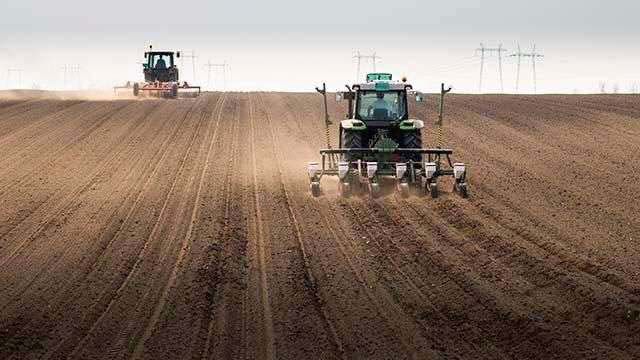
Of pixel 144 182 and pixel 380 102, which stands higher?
pixel 380 102

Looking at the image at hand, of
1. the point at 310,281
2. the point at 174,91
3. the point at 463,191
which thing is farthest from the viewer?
the point at 174,91

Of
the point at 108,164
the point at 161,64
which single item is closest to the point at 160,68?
the point at 161,64

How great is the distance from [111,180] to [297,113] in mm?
17040

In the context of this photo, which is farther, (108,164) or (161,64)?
(161,64)

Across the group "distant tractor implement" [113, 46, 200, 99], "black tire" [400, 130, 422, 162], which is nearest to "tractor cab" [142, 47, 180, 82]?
"distant tractor implement" [113, 46, 200, 99]

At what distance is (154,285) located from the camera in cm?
1070

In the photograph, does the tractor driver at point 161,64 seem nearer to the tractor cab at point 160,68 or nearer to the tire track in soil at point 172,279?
the tractor cab at point 160,68

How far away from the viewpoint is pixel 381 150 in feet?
57.8

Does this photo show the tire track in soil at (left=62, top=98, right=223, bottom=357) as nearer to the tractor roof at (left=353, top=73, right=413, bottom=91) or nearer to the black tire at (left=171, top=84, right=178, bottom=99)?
the tractor roof at (left=353, top=73, right=413, bottom=91)

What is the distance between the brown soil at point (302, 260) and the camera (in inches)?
338

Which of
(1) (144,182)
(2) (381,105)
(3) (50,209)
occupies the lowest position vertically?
(3) (50,209)

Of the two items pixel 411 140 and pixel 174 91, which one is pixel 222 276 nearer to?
pixel 411 140

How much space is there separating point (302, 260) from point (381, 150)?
20.3ft

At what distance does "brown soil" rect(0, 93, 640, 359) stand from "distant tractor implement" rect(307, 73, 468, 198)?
1.68 feet
